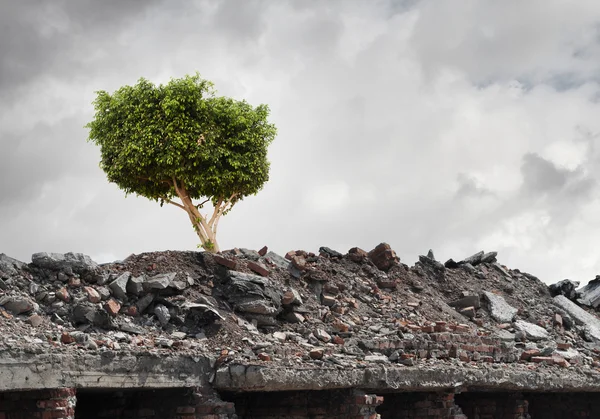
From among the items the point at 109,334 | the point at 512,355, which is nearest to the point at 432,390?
the point at 512,355

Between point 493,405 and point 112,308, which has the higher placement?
point 112,308

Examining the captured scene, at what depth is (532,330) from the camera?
15070 millimetres

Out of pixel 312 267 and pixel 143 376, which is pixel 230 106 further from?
pixel 143 376

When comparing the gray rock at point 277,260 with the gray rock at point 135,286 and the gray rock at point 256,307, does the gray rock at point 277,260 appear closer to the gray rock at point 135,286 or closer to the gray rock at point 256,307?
the gray rock at point 256,307

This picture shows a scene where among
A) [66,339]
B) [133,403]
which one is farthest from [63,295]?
[133,403]

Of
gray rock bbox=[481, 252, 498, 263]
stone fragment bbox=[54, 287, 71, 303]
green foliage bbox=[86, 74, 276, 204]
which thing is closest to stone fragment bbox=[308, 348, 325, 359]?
stone fragment bbox=[54, 287, 71, 303]

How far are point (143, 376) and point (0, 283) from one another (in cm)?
268

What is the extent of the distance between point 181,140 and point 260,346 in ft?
39.5

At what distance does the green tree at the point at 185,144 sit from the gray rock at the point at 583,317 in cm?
885

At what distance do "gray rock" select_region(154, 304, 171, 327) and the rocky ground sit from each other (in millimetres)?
17

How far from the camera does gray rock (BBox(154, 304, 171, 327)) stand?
1051 cm

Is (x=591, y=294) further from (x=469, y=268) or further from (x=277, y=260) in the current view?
(x=277, y=260)

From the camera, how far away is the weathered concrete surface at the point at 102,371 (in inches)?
311

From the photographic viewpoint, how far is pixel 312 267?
13.9 metres
